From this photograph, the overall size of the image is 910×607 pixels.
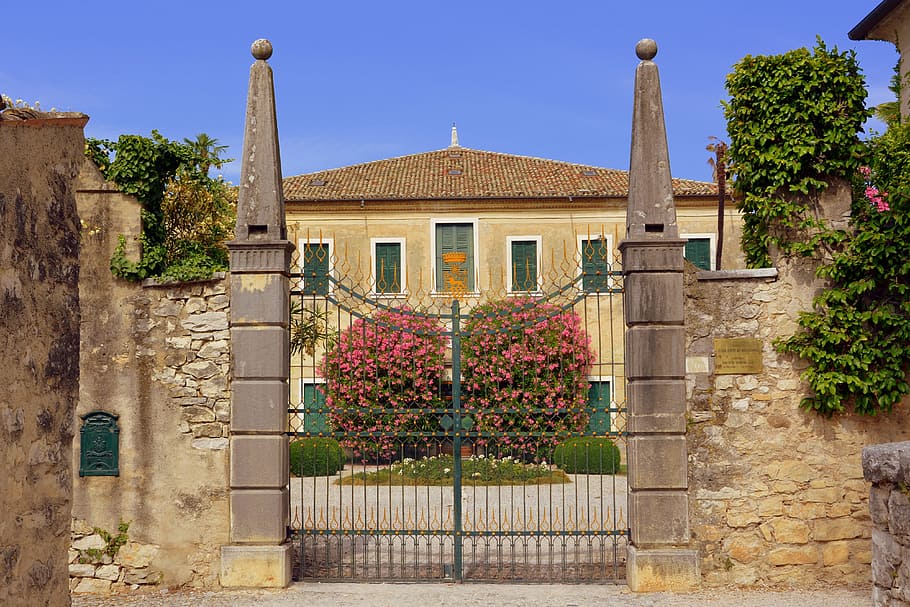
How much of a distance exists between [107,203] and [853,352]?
6.67 metres

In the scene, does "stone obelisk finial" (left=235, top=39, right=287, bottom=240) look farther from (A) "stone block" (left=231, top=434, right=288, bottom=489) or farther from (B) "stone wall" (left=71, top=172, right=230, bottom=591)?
(A) "stone block" (left=231, top=434, right=288, bottom=489)

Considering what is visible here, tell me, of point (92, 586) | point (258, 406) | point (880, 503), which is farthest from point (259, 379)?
point (880, 503)

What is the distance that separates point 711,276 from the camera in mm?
8062

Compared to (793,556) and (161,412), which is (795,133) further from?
(161,412)

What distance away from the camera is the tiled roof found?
22891 mm

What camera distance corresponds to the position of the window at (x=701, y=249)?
22.7 meters

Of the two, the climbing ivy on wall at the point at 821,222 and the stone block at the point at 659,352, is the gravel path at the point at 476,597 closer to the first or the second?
the climbing ivy on wall at the point at 821,222

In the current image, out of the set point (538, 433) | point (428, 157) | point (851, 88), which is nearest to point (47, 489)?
point (538, 433)

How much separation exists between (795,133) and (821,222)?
81cm

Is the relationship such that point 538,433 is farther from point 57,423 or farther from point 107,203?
point 57,423

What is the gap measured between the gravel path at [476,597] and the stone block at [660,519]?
1.46 feet

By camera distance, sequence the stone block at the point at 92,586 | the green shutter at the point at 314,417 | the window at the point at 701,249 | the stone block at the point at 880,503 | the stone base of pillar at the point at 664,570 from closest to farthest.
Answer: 1. the stone block at the point at 880,503
2. the stone base of pillar at the point at 664,570
3. the stone block at the point at 92,586
4. the green shutter at the point at 314,417
5. the window at the point at 701,249

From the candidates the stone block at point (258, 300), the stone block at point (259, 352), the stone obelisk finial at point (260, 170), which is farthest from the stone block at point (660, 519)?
the stone obelisk finial at point (260, 170)

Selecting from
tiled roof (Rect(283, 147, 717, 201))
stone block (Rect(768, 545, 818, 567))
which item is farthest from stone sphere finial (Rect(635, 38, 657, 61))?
tiled roof (Rect(283, 147, 717, 201))
